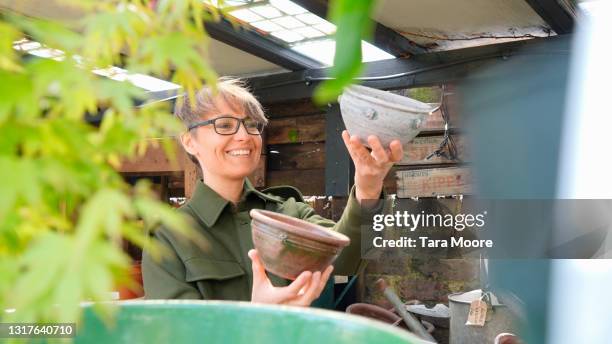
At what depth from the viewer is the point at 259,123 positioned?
184 cm

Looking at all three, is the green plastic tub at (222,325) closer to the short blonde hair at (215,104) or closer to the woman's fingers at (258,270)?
the woman's fingers at (258,270)

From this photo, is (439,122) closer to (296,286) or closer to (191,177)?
(191,177)

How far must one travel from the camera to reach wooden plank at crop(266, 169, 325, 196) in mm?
3604

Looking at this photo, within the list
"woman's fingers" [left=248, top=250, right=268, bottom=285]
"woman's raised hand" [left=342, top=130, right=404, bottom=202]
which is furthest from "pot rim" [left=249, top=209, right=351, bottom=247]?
"woman's raised hand" [left=342, top=130, right=404, bottom=202]

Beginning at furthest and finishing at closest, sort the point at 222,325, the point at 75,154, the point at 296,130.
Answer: the point at 296,130 → the point at 222,325 → the point at 75,154

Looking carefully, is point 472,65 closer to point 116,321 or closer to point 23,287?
point 116,321

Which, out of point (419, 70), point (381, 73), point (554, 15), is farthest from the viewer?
point (381, 73)

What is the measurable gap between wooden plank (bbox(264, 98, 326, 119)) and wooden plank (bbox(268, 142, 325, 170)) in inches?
7.8

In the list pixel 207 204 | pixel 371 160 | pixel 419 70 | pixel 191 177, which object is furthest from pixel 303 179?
pixel 371 160

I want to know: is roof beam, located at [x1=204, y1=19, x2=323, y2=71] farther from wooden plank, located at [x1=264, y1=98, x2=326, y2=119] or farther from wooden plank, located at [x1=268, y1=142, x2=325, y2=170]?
wooden plank, located at [x1=268, y1=142, x2=325, y2=170]

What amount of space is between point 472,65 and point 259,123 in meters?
1.30

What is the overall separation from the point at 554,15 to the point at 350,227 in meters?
1.24

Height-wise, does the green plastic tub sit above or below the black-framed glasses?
below

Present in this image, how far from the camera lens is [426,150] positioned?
3.39 meters
